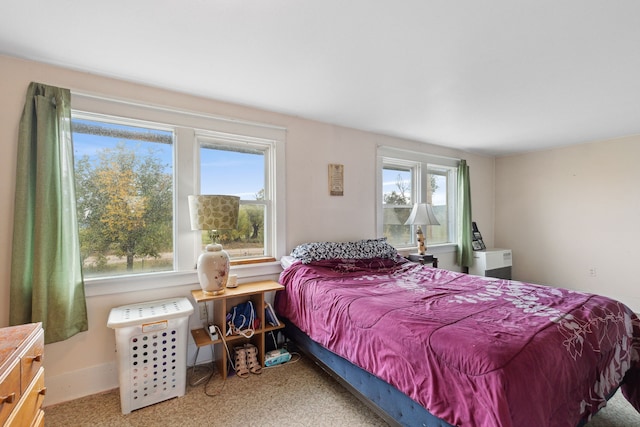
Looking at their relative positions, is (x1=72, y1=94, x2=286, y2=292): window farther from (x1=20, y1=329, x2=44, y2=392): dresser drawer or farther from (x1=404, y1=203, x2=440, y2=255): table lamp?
(x1=404, y1=203, x2=440, y2=255): table lamp

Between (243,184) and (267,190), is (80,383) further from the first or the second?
(267,190)

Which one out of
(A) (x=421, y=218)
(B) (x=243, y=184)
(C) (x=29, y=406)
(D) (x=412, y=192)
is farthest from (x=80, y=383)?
(D) (x=412, y=192)

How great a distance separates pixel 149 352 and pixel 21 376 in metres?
0.93

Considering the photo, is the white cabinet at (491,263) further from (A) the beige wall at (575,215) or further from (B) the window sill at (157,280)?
(B) the window sill at (157,280)

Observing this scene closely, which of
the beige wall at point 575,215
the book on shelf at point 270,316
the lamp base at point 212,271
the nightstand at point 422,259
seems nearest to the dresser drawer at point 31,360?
the lamp base at point 212,271

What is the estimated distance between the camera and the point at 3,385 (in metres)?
0.92

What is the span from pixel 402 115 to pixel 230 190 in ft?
6.18

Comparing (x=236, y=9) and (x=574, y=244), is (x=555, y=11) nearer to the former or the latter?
(x=236, y=9)

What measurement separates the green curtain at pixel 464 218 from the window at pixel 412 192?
147mm

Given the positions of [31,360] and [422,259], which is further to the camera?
[422,259]

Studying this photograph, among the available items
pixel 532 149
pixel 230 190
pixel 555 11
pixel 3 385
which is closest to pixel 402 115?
pixel 555 11

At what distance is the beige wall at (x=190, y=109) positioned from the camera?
190 cm

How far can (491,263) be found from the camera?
4.43 m

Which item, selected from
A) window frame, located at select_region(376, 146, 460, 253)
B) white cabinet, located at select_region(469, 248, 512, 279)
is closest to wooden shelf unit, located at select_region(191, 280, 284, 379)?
window frame, located at select_region(376, 146, 460, 253)
